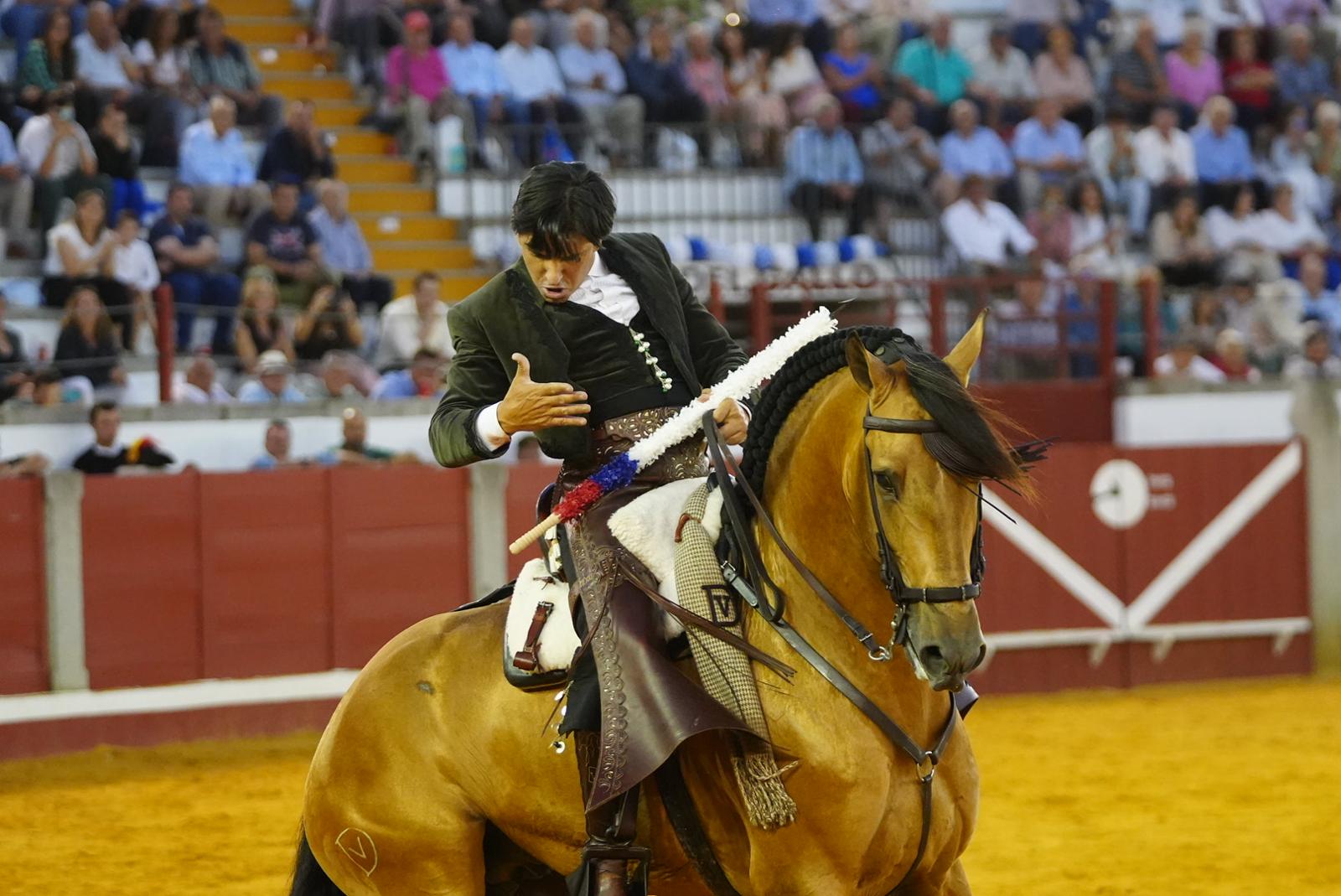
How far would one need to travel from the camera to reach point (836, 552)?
3422 mm

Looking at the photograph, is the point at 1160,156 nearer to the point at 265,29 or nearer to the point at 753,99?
the point at 753,99

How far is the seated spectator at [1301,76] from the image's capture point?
52.8 ft

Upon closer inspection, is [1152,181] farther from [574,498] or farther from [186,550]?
[574,498]

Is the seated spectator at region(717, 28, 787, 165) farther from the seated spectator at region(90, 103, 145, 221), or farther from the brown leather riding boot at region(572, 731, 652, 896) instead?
the brown leather riding boot at region(572, 731, 652, 896)

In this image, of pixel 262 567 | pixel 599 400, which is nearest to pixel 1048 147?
pixel 262 567

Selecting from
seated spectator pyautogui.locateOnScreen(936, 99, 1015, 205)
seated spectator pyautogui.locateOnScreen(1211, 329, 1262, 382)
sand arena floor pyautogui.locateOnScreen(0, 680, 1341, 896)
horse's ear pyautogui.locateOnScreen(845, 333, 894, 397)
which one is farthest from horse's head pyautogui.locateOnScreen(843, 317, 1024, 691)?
seated spectator pyautogui.locateOnScreen(936, 99, 1015, 205)

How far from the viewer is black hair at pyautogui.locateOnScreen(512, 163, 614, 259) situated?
11.6ft

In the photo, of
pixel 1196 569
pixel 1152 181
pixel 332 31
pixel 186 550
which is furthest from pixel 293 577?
pixel 1152 181

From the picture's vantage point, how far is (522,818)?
3846mm

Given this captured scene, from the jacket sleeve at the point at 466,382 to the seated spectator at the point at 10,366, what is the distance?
21.2 ft

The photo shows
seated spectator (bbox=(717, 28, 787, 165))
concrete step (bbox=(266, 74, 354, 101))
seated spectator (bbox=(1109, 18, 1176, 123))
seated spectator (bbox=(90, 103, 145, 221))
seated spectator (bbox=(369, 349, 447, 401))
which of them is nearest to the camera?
seated spectator (bbox=(369, 349, 447, 401))

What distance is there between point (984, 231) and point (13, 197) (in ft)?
23.2

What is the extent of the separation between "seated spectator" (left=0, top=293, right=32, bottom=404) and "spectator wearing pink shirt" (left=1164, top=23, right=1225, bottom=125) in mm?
10397

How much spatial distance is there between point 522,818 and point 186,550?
5.57 m
